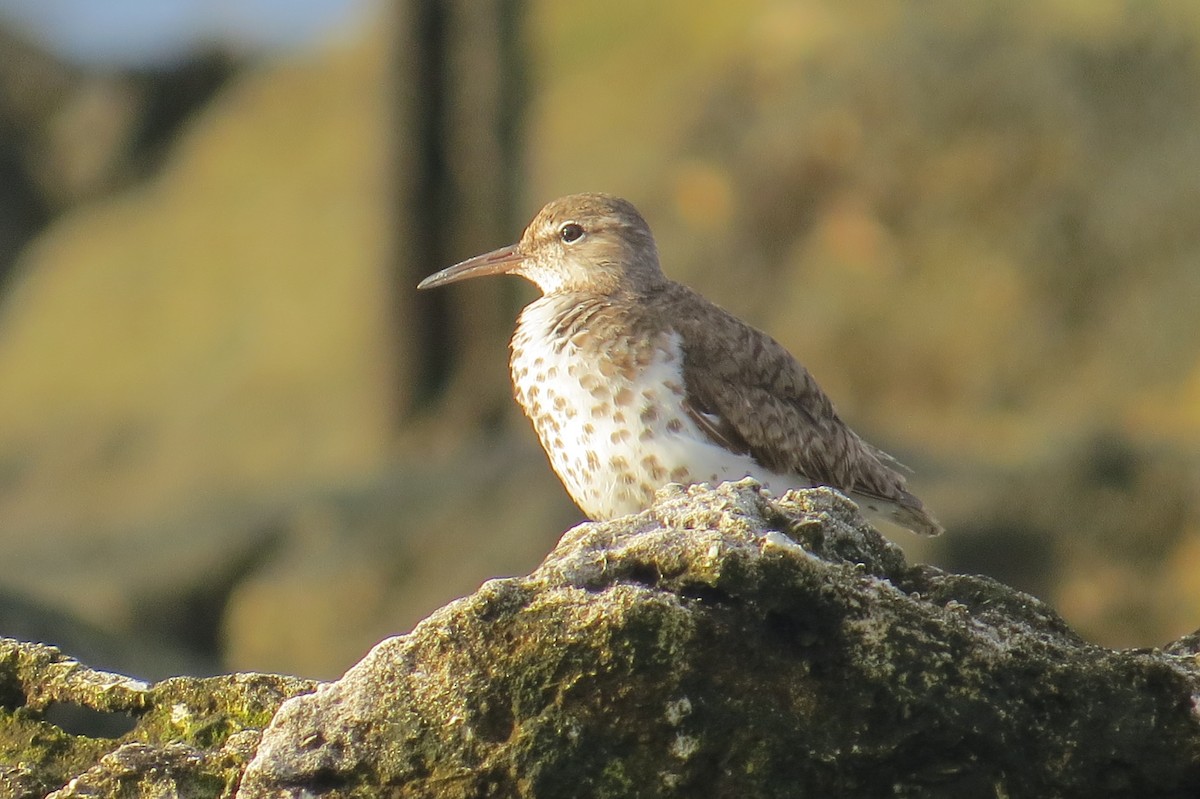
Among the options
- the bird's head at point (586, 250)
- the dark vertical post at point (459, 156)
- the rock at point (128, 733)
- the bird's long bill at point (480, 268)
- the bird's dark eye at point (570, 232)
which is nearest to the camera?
the rock at point (128, 733)

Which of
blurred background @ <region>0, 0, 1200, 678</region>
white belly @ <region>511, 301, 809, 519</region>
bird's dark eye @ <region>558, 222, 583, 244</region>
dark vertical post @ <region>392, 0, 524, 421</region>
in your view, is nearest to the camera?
white belly @ <region>511, 301, 809, 519</region>

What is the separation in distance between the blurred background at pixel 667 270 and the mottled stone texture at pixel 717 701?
406cm

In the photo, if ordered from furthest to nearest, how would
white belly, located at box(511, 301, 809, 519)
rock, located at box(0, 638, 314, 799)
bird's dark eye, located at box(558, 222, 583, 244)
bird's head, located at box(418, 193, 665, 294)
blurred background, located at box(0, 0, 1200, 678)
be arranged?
blurred background, located at box(0, 0, 1200, 678) < bird's dark eye, located at box(558, 222, 583, 244) < bird's head, located at box(418, 193, 665, 294) < white belly, located at box(511, 301, 809, 519) < rock, located at box(0, 638, 314, 799)

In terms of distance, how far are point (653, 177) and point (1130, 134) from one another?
5655 millimetres

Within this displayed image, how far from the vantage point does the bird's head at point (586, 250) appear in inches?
410

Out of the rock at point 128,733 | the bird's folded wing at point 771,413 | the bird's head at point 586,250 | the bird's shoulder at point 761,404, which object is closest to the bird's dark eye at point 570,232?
the bird's head at point 586,250

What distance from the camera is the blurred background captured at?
14.5 metres

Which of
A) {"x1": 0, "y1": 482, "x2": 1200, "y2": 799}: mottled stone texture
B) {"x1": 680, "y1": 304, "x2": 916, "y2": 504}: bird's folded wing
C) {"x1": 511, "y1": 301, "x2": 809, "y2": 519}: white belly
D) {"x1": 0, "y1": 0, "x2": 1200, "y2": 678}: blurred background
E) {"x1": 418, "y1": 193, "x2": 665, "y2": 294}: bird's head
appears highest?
{"x1": 0, "y1": 0, "x2": 1200, "y2": 678}: blurred background

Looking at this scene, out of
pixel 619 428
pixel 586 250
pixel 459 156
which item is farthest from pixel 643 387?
pixel 459 156

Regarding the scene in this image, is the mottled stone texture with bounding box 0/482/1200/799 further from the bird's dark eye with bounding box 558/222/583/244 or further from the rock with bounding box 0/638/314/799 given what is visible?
the bird's dark eye with bounding box 558/222/583/244

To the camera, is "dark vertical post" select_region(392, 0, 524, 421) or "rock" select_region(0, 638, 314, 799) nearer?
"rock" select_region(0, 638, 314, 799)

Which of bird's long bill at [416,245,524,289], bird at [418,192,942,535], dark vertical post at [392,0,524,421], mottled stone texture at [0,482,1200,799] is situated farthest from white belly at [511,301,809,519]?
dark vertical post at [392,0,524,421]

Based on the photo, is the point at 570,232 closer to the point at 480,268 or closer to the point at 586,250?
the point at 586,250

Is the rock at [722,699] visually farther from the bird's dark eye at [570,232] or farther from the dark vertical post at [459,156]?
the dark vertical post at [459,156]
